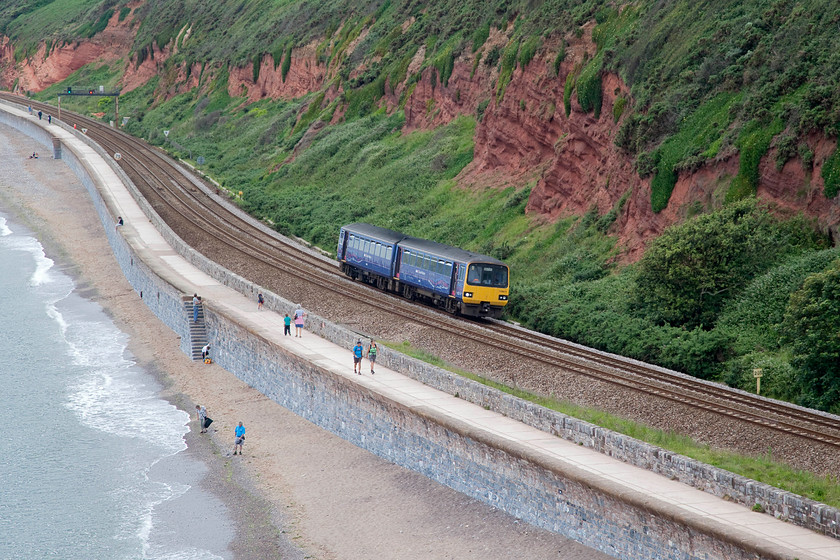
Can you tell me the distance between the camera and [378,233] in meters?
48.4

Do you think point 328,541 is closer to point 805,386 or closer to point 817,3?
point 805,386

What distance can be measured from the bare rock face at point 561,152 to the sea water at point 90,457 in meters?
20.5

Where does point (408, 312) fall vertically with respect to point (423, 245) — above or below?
below

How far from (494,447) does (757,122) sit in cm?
2066

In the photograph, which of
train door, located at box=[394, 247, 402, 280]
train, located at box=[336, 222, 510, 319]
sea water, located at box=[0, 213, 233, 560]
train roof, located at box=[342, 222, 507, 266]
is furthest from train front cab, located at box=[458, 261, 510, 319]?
sea water, located at box=[0, 213, 233, 560]

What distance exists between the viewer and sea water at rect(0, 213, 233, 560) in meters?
26.0

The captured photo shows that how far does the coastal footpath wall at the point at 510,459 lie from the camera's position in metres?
19.7

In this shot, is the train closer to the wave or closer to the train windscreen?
the train windscreen

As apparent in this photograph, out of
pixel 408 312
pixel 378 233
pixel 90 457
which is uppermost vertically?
pixel 378 233

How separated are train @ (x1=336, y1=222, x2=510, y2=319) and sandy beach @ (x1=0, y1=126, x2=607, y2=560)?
8.98m

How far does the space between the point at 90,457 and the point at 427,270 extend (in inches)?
657

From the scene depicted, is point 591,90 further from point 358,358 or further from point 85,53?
point 85,53

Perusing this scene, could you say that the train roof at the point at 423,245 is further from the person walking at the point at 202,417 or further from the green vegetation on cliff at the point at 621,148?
the person walking at the point at 202,417

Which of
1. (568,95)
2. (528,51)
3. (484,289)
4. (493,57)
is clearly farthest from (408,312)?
(493,57)
